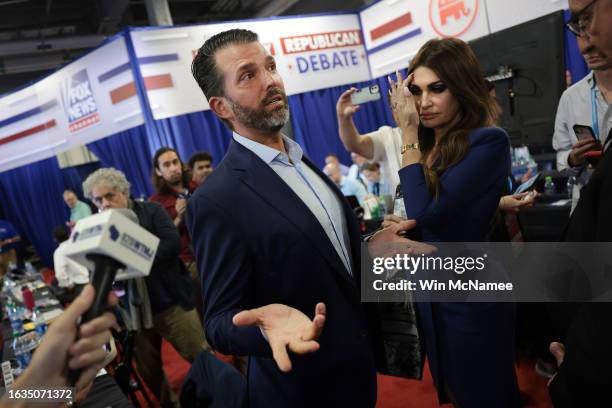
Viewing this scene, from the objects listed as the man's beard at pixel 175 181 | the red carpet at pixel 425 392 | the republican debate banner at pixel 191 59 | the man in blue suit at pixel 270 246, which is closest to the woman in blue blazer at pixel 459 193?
the man in blue suit at pixel 270 246

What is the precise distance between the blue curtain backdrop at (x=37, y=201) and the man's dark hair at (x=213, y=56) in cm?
801

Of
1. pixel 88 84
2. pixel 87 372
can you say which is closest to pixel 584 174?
pixel 87 372

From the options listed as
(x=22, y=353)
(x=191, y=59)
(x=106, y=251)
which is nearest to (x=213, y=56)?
(x=106, y=251)

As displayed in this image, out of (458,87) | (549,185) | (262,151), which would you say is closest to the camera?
(262,151)

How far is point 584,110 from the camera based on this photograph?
234 centimetres

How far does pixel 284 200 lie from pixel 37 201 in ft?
31.3

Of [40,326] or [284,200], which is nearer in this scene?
[284,200]

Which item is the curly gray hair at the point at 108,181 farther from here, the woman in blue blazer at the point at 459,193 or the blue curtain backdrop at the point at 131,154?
the blue curtain backdrop at the point at 131,154

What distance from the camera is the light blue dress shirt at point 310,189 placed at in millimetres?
1131

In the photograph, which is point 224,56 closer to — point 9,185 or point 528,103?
point 528,103

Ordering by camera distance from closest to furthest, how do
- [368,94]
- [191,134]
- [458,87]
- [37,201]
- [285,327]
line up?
[285,327]
[458,87]
[368,94]
[191,134]
[37,201]

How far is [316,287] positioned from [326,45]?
5.87m

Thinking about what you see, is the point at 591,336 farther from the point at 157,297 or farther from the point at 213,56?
the point at 157,297

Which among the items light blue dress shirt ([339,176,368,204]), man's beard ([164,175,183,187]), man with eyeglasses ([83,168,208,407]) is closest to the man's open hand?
man with eyeglasses ([83,168,208,407])
